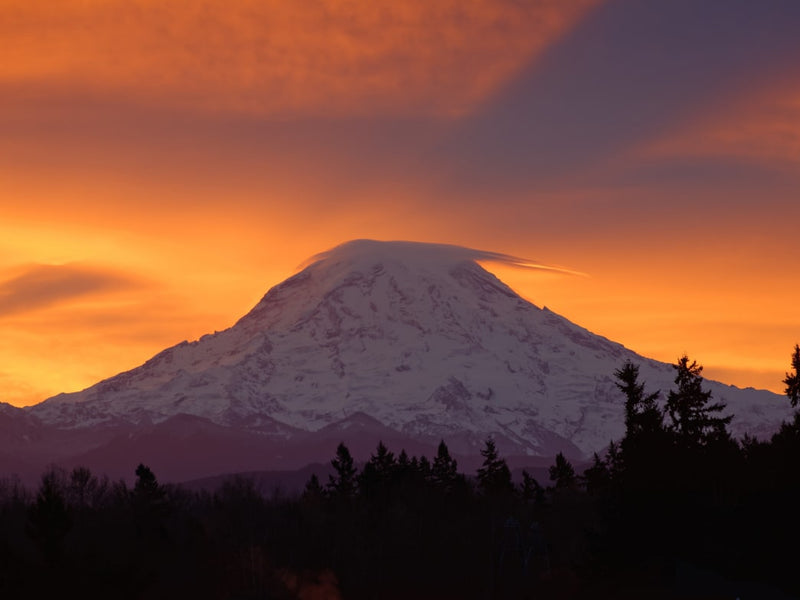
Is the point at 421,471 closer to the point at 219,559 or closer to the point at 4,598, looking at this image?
the point at 219,559

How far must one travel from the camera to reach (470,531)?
6206 inches

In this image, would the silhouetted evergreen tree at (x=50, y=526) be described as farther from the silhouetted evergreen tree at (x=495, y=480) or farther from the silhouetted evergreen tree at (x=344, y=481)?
the silhouetted evergreen tree at (x=495, y=480)

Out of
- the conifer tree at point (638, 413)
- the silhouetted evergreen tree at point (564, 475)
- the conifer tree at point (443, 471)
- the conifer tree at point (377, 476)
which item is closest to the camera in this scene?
the conifer tree at point (638, 413)

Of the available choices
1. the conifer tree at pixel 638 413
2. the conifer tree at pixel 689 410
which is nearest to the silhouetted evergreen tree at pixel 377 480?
the conifer tree at pixel 638 413

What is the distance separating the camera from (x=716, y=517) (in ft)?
269

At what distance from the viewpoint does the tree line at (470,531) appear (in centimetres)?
8069

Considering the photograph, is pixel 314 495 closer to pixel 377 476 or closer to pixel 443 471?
pixel 377 476

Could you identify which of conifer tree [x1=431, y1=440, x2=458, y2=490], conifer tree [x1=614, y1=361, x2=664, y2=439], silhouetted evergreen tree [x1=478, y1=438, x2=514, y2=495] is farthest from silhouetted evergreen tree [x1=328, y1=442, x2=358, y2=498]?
conifer tree [x1=614, y1=361, x2=664, y2=439]

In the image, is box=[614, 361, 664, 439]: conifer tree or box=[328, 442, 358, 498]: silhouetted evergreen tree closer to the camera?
box=[614, 361, 664, 439]: conifer tree

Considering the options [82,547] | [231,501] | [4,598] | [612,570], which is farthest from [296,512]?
[612,570]

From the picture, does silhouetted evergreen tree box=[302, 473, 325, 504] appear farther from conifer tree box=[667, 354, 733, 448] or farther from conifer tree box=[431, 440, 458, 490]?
conifer tree box=[667, 354, 733, 448]

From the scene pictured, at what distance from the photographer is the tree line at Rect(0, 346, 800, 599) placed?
80.7m

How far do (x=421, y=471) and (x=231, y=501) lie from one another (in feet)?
94.8

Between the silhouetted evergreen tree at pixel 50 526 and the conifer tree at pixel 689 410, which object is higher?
the conifer tree at pixel 689 410
